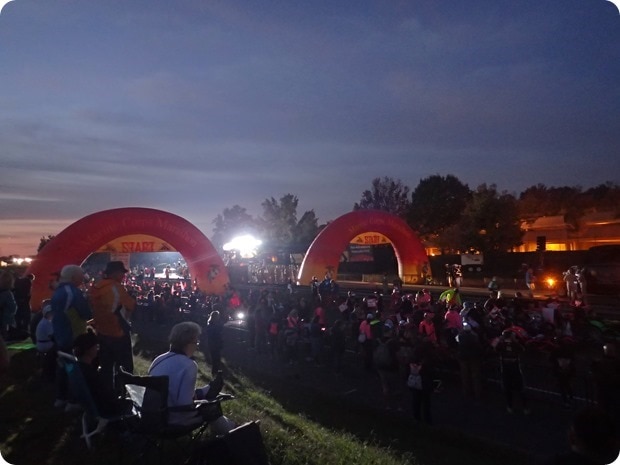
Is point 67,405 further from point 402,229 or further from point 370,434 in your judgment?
point 402,229

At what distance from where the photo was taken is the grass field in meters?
4.07

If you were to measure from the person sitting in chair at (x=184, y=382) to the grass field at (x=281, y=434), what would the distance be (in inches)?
17.3

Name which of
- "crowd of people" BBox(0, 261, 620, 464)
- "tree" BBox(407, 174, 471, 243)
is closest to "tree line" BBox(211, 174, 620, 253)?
"tree" BBox(407, 174, 471, 243)

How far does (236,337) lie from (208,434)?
11427 mm

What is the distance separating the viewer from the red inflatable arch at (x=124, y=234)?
18.4 metres

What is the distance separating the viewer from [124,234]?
65.6ft

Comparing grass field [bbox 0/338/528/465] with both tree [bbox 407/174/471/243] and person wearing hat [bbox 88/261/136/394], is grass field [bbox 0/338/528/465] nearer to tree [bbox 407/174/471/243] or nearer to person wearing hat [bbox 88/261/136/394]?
person wearing hat [bbox 88/261/136/394]

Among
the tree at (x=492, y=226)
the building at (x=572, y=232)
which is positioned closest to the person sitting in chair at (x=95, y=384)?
the tree at (x=492, y=226)

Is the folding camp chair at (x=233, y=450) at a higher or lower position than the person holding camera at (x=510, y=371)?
Result: higher

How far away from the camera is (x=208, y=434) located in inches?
158

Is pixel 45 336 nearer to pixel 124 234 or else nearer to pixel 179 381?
pixel 179 381

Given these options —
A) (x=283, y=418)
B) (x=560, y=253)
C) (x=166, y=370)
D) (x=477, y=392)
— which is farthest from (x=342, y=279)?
(x=166, y=370)

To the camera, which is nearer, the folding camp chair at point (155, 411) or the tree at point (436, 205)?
the folding camp chair at point (155, 411)

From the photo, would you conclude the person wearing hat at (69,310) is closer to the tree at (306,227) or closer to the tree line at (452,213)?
the tree line at (452,213)
